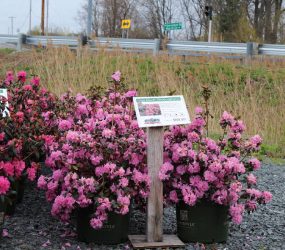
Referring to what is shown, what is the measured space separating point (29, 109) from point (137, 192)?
123 centimetres

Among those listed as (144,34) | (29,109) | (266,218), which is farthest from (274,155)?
(144,34)

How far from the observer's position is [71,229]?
13.6 feet

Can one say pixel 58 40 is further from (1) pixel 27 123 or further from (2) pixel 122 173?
(2) pixel 122 173

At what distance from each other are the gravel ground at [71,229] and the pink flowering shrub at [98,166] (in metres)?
0.19

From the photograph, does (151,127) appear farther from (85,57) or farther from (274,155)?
(85,57)

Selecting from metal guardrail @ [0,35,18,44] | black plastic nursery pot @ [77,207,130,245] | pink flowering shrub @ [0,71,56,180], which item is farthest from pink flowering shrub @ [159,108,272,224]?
metal guardrail @ [0,35,18,44]

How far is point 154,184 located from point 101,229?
43 cm

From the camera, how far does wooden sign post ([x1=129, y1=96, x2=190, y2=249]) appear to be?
388 cm

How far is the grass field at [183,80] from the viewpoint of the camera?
30.4 feet

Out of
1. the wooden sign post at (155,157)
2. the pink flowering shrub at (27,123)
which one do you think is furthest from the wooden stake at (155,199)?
the pink flowering shrub at (27,123)

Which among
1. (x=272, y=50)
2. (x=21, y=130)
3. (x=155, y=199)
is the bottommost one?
(x=155, y=199)

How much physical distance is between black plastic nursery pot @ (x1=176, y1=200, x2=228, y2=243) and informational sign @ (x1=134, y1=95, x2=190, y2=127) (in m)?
0.55

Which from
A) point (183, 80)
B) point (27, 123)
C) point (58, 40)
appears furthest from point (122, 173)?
point (58, 40)

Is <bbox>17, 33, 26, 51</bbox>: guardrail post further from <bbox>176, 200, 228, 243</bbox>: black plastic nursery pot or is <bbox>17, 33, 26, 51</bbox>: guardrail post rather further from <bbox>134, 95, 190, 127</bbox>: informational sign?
<bbox>176, 200, 228, 243</bbox>: black plastic nursery pot
